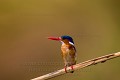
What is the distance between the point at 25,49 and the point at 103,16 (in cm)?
139

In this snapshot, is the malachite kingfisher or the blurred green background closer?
the malachite kingfisher

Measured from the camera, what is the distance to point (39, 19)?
21.9ft

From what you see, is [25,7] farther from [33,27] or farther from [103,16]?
[103,16]

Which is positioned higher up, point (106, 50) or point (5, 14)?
point (5, 14)

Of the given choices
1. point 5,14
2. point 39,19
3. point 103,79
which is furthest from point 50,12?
point 103,79

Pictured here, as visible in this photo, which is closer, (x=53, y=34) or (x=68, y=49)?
(x=68, y=49)

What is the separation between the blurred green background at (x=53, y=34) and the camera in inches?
217

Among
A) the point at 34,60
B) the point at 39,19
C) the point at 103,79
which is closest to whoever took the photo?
the point at 103,79

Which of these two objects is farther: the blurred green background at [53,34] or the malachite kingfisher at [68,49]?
the blurred green background at [53,34]

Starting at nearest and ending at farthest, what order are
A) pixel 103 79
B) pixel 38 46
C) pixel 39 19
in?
pixel 103 79 → pixel 38 46 → pixel 39 19

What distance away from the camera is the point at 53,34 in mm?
6129

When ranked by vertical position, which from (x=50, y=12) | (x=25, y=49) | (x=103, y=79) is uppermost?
(x=50, y=12)

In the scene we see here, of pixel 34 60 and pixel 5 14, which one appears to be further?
pixel 5 14

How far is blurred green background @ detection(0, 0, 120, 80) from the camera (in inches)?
217
